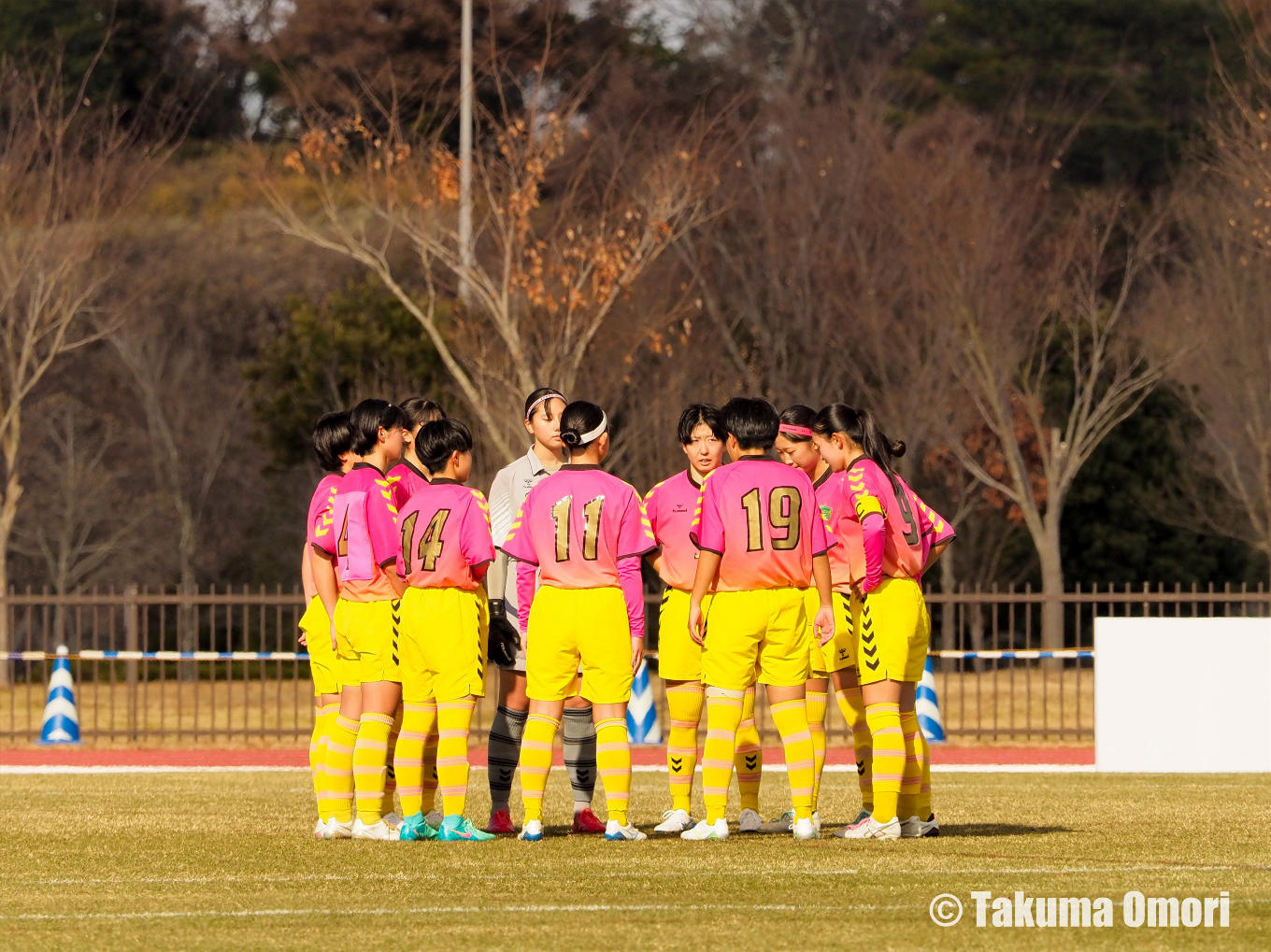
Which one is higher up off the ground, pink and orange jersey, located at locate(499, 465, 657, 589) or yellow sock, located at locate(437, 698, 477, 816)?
pink and orange jersey, located at locate(499, 465, 657, 589)

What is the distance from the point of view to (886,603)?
9.02 meters

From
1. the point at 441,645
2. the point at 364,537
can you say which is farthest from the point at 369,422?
the point at 441,645

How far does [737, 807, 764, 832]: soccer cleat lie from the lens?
930 centimetres

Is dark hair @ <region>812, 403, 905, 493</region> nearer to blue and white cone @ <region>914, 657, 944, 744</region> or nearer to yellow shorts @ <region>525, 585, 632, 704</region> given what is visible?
yellow shorts @ <region>525, 585, 632, 704</region>

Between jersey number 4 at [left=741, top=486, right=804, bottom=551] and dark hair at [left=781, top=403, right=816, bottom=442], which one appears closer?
jersey number 4 at [left=741, top=486, right=804, bottom=551]

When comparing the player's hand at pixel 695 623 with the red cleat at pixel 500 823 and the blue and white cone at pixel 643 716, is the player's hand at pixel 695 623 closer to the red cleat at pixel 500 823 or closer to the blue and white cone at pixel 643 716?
the red cleat at pixel 500 823

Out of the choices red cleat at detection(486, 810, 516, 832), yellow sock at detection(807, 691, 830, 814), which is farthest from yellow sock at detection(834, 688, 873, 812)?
red cleat at detection(486, 810, 516, 832)

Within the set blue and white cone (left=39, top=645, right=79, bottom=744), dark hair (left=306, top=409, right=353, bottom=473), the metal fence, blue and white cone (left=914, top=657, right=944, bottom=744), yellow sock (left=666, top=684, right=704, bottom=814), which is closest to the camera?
yellow sock (left=666, top=684, right=704, bottom=814)

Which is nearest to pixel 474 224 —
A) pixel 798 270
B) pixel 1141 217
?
pixel 798 270

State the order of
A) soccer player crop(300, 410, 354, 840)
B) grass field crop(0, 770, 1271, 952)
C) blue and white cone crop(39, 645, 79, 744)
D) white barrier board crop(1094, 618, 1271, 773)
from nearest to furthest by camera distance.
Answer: grass field crop(0, 770, 1271, 952) < soccer player crop(300, 410, 354, 840) < white barrier board crop(1094, 618, 1271, 773) < blue and white cone crop(39, 645, 79, 744)

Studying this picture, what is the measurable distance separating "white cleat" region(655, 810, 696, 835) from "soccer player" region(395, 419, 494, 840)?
2.63ft

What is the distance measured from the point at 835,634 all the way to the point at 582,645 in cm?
125

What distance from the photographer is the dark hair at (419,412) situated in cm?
941

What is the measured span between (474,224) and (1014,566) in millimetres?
14783
